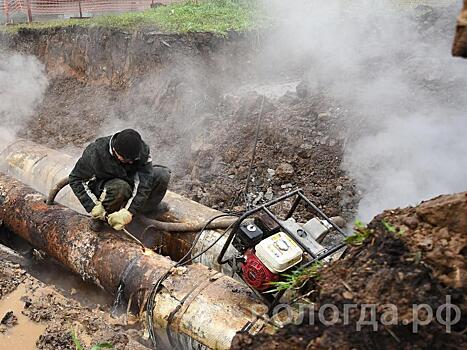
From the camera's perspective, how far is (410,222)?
2.30 m

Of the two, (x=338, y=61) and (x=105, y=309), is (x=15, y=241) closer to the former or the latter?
(x=105, y=309)

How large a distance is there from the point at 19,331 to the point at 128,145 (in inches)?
69.7

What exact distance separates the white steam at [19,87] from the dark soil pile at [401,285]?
343 inches

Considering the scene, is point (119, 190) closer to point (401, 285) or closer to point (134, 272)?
point (134, 272)

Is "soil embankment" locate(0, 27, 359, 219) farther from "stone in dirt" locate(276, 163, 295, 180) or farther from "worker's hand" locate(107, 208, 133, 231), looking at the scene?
"worker's hand" locate(107, 208, 133, 231)

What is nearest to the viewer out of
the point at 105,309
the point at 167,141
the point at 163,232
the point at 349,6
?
the point at 105,309

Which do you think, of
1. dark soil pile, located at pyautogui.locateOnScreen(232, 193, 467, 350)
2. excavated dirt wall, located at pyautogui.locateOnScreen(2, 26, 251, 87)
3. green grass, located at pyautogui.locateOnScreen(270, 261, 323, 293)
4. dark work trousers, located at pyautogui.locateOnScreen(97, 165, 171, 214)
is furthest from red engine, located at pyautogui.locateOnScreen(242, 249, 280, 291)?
excavated dirt wall, located at pyautogui.locateOnScreen(2, 26, 251, 87)

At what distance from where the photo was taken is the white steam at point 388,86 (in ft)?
19.3

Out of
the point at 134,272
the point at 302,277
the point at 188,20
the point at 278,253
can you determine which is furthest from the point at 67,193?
the point at 188,20

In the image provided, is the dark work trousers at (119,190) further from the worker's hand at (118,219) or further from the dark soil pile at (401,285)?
the dark soil pile at (401,285)

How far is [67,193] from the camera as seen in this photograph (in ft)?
18.6

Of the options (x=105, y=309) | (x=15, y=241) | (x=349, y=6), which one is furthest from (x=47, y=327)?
(x=349, y=6)

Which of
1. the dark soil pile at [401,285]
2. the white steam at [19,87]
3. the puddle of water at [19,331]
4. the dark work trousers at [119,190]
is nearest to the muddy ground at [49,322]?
the puddle of water at [19,331]

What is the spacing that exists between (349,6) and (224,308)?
8599 millimetres
